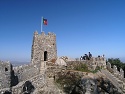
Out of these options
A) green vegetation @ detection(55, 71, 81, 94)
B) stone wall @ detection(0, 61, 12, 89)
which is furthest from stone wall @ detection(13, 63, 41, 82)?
green vegetation @ detection(55, 71, 81, 94)

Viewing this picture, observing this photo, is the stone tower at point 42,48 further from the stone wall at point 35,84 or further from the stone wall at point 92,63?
the stone wall at point 35,84

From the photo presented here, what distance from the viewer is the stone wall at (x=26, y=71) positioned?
2515cm

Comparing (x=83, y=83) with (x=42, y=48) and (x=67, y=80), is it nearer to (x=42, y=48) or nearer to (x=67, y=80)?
(x=67, y=80)

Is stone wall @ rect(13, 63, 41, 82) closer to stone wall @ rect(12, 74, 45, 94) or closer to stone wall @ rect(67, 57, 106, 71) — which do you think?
stone wall @ rect(12, 74, 45, 94)

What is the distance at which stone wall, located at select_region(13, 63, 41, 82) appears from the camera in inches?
990

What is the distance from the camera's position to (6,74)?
2239cm

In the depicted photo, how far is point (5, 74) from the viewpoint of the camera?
73.2 ft

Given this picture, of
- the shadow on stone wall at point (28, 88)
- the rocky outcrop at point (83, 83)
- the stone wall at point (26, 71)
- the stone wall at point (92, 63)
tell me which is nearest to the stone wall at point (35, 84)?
the shadow on stone wall at point (28, 88)

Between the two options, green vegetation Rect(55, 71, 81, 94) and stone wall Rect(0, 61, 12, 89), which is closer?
stone wall Rect(0, 61, 12, 89)

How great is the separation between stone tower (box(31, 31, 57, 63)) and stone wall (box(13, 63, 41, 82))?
4.50 meters

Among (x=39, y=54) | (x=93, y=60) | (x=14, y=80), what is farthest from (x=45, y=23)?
(x=14, y=80)

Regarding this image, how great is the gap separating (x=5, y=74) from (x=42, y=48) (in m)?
10.9

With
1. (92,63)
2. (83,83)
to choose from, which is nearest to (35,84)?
(83,83)

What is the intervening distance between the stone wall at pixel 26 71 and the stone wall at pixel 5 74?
1.83 m
